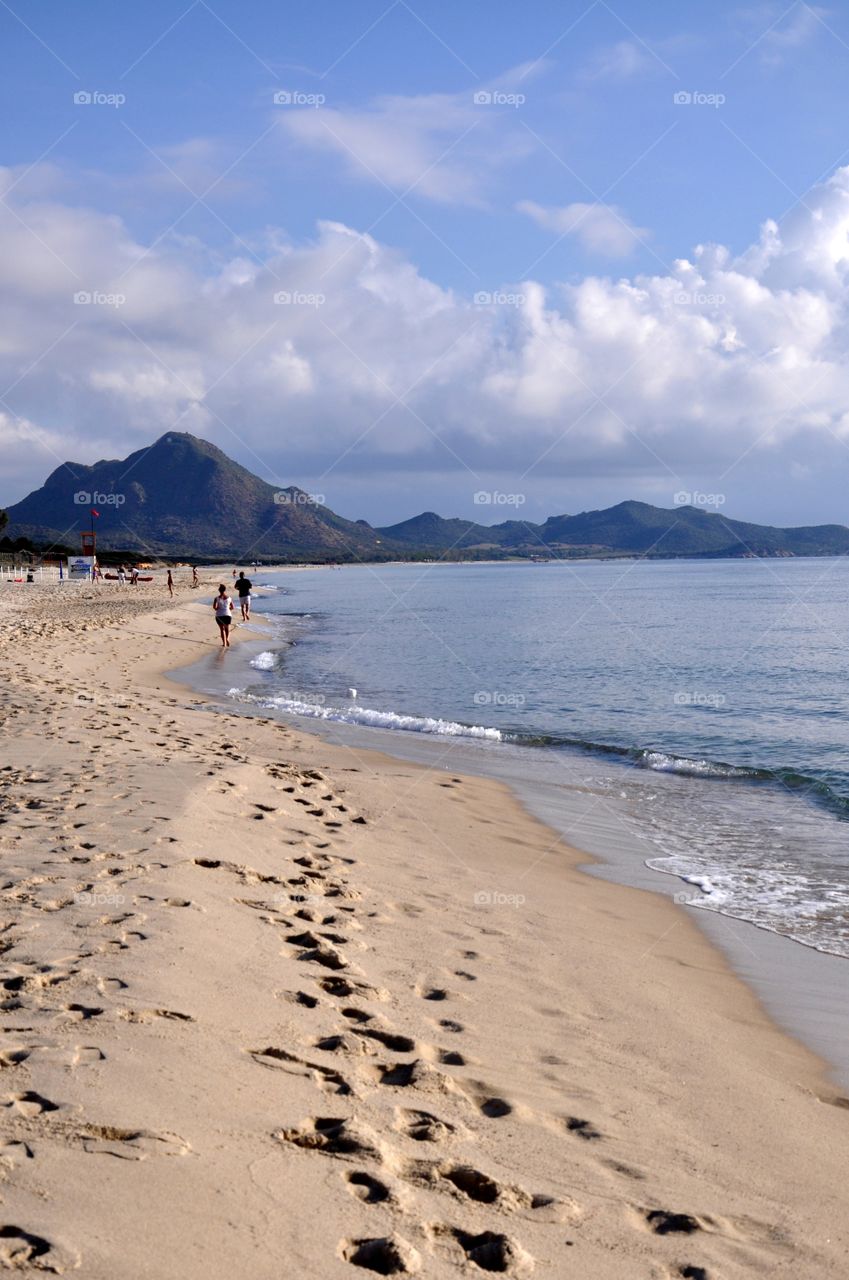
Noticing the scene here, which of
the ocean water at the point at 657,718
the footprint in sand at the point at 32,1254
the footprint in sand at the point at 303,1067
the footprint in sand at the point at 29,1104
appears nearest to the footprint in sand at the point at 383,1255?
the footprint in sand at the point at 32,1254

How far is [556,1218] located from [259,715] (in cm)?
1672

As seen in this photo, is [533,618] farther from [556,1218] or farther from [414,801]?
[556,1218]

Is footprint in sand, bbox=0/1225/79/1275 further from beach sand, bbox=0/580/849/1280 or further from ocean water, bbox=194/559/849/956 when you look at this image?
ocean water, bbox=194/559/849/956

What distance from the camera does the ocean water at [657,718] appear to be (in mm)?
10891

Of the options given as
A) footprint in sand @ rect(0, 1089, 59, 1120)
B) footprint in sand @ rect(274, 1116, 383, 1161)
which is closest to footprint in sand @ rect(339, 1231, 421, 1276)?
footprint in sand @ rect(274, 1116, 383, 1161)

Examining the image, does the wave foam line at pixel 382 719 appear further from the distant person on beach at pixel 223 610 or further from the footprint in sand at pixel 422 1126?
the footprint in sand at pixel 422 1126

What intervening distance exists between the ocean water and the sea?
0.05 m

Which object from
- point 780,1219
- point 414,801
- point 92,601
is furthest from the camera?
point 92,601

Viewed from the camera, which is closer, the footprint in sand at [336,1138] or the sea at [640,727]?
the footprint in sand at [336,1138]

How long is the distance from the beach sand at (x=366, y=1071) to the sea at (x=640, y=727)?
1.94 meters

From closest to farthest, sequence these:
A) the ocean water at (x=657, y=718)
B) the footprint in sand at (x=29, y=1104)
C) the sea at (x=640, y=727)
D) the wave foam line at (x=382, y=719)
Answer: the footprint in sand at (x=29, y=1104) < the sea at (x=640, y=727) < the ocean water at (x=657, y=718) < the wave foam line at (x=382, y=719)

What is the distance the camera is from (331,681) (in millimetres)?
27094

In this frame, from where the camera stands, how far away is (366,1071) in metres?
4.60

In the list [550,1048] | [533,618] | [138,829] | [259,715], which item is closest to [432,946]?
[550,1048]
